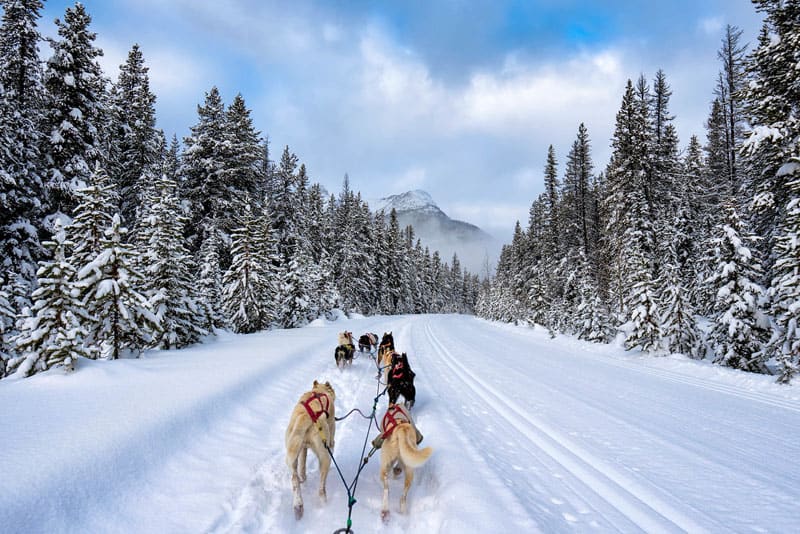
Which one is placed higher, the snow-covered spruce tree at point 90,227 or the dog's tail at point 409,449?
the snow-covered spruce tree at point 90,227

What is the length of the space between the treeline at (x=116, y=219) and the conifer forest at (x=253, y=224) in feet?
0.26

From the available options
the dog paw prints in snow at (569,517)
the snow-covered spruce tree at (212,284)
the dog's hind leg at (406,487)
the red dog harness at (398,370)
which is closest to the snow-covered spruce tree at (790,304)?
the dog paw prints in snow at (569,517)

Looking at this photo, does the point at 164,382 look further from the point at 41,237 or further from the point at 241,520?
the point at 41,237

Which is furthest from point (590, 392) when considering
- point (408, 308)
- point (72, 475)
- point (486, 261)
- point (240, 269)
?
point (486, 261)

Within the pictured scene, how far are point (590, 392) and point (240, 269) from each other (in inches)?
708

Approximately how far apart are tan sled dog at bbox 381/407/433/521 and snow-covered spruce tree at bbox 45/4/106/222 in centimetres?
2016

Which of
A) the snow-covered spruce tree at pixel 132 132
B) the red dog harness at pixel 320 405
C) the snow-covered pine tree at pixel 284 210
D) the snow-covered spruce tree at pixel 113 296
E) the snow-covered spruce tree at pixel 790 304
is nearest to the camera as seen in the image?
the red dog harness at pixel 320 405

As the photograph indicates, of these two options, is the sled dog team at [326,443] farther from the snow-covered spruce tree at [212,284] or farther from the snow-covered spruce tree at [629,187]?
the snow-covered spruce tree at [629,187]

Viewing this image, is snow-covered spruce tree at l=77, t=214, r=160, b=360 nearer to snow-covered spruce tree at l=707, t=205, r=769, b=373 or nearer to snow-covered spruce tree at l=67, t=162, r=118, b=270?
snow-covered spruce tree at l=67, t=162, r=118, b=270

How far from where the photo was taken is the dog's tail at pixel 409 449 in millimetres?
3268

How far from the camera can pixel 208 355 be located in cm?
1070

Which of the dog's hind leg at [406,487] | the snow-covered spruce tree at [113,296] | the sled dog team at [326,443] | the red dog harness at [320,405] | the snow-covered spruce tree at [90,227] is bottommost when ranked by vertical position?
the dog's hind leg at [406,487]

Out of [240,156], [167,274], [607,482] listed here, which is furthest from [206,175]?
[607,482]

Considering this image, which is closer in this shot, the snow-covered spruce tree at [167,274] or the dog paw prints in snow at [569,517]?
the dog paw prints in snow at [569,517]
